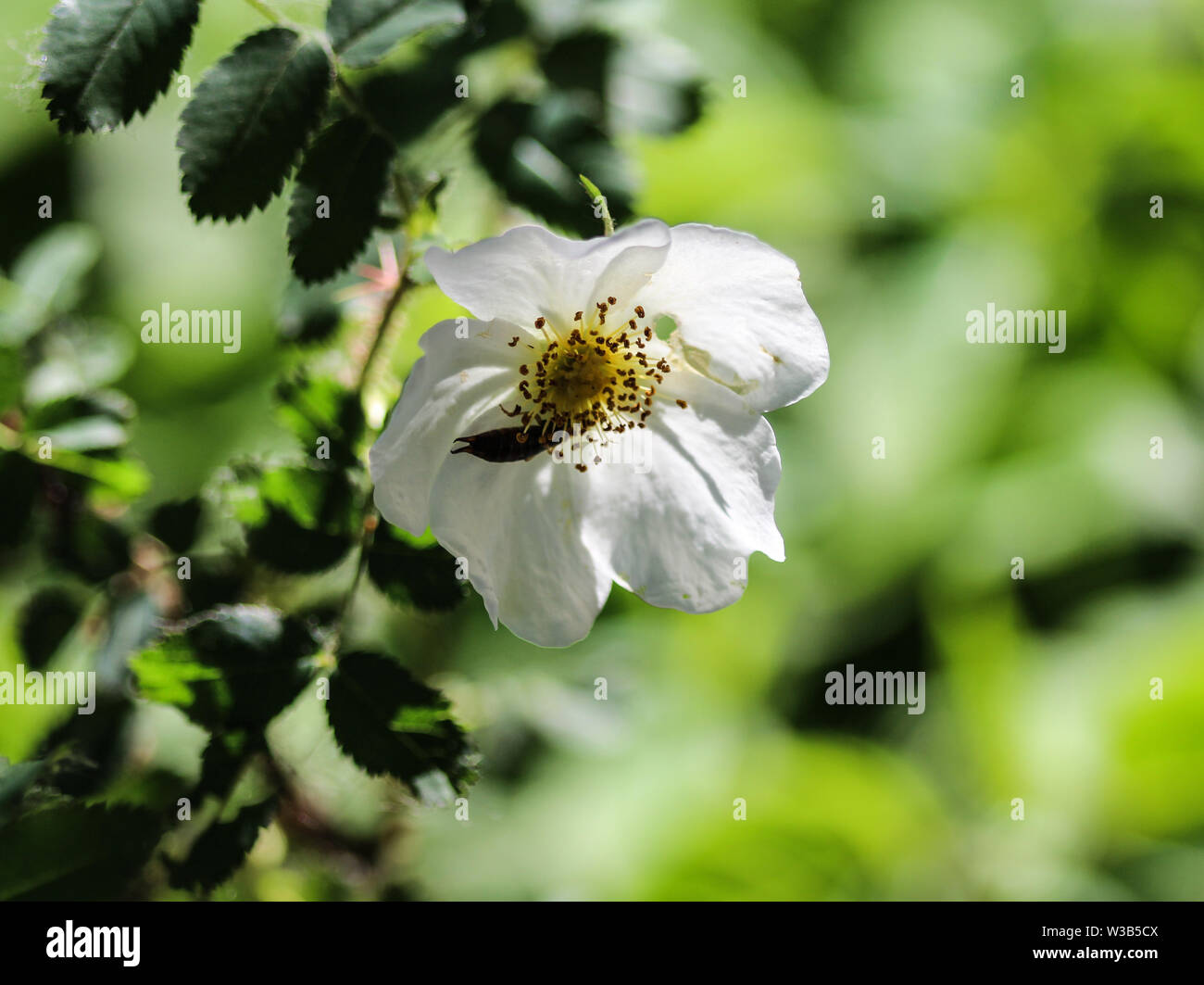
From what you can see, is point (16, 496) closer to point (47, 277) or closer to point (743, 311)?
point (47, 277)

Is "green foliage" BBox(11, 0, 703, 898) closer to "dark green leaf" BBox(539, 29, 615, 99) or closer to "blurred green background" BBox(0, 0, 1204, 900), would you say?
"dark green leaf" BBox(539, 29, 615, 99)

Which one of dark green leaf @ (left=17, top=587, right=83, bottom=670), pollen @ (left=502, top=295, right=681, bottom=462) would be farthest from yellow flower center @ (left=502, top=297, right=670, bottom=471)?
dark green leaf @ (left=17, top=587, right=83, bottom=670)

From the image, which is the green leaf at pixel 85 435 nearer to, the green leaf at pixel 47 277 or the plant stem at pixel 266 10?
the green leaf at pixel 47 277

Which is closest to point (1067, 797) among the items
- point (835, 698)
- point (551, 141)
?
point (835, 698)

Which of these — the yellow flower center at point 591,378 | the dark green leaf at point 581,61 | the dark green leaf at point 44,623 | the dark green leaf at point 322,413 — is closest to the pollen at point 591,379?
the yellow flower center at point 591,378
